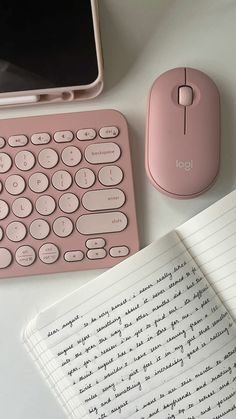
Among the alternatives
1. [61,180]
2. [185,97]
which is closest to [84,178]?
[61,180]

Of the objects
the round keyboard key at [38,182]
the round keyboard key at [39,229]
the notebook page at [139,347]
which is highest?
the round keyboard key at [38,182]

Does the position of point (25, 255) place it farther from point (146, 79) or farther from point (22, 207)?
point (146, 79)

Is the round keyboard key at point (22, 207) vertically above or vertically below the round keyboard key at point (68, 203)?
above

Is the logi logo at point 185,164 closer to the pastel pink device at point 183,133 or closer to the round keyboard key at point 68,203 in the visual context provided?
the pastel pink device at point 183,133

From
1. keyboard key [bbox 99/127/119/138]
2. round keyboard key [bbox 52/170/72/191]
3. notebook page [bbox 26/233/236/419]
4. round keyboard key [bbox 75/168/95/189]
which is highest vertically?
keyboard key [bbox 99/127/119/138]

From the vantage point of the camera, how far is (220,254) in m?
0.60

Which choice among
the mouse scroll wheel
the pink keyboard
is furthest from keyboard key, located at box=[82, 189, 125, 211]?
the mouse scroll wheel

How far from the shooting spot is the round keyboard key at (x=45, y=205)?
61 centimetres

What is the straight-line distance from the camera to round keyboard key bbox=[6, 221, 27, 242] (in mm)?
605

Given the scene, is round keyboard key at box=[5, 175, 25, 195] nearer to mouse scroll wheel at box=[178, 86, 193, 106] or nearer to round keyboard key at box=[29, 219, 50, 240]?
round keyboard key at box=[29, 219, 50, 240]

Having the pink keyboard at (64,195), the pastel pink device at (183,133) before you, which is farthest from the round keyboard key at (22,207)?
the pastel pink device at (183,133)

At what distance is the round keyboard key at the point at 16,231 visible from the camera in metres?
0.61

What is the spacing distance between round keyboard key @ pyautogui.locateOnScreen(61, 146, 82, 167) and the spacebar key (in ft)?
0.18

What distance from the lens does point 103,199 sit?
2.01ft
